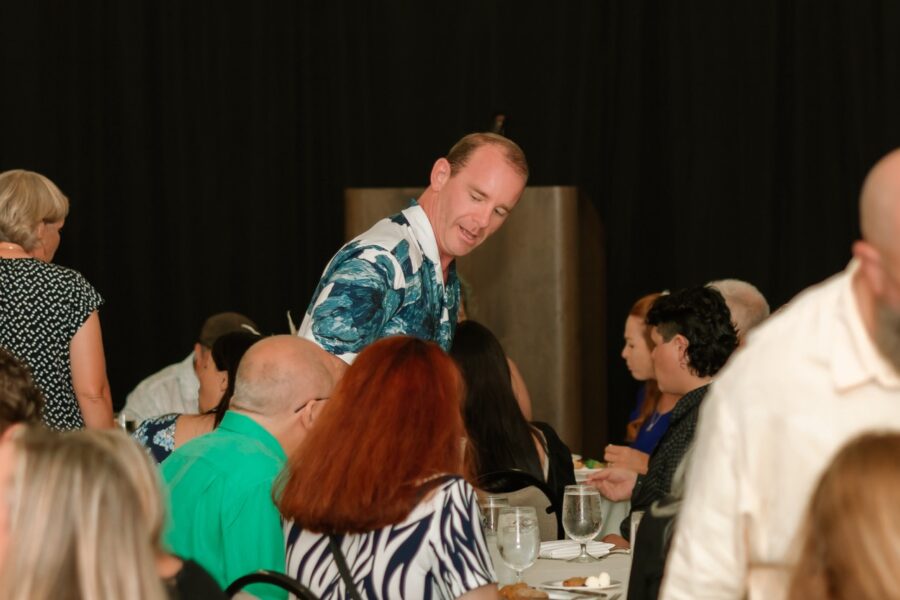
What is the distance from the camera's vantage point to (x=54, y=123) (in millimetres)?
6848

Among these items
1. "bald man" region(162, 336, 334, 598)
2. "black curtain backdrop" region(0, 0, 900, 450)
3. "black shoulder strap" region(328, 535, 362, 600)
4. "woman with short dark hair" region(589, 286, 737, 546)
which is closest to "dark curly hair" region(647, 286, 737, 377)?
"woman with short dark hair" region(589, 286, 737, 546)

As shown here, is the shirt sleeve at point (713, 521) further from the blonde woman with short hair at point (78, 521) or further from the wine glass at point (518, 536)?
the wine glass at point (518, 536)

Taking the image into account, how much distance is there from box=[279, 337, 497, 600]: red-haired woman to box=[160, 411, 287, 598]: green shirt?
226 mm

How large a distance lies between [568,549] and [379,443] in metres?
1.06

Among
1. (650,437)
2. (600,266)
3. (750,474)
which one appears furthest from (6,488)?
(600,266)

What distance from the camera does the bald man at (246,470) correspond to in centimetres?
267

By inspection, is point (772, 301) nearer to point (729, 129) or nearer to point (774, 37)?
point (729, 129)

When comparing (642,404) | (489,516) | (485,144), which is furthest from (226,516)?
(642,404)

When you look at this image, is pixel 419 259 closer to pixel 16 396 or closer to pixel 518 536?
pixel 518 536

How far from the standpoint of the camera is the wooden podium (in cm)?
544

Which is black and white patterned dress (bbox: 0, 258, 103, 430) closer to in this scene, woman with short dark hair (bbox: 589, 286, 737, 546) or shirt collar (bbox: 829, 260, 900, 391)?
woman with short dark hair (bbox: 589, 286, 737, 546)

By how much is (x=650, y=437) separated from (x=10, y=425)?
274 cm

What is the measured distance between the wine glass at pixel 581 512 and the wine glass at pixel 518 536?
293mm

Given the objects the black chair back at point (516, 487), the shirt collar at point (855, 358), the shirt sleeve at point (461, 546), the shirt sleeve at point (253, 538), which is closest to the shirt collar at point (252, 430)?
the shirt sleeve at point (253, 538)
